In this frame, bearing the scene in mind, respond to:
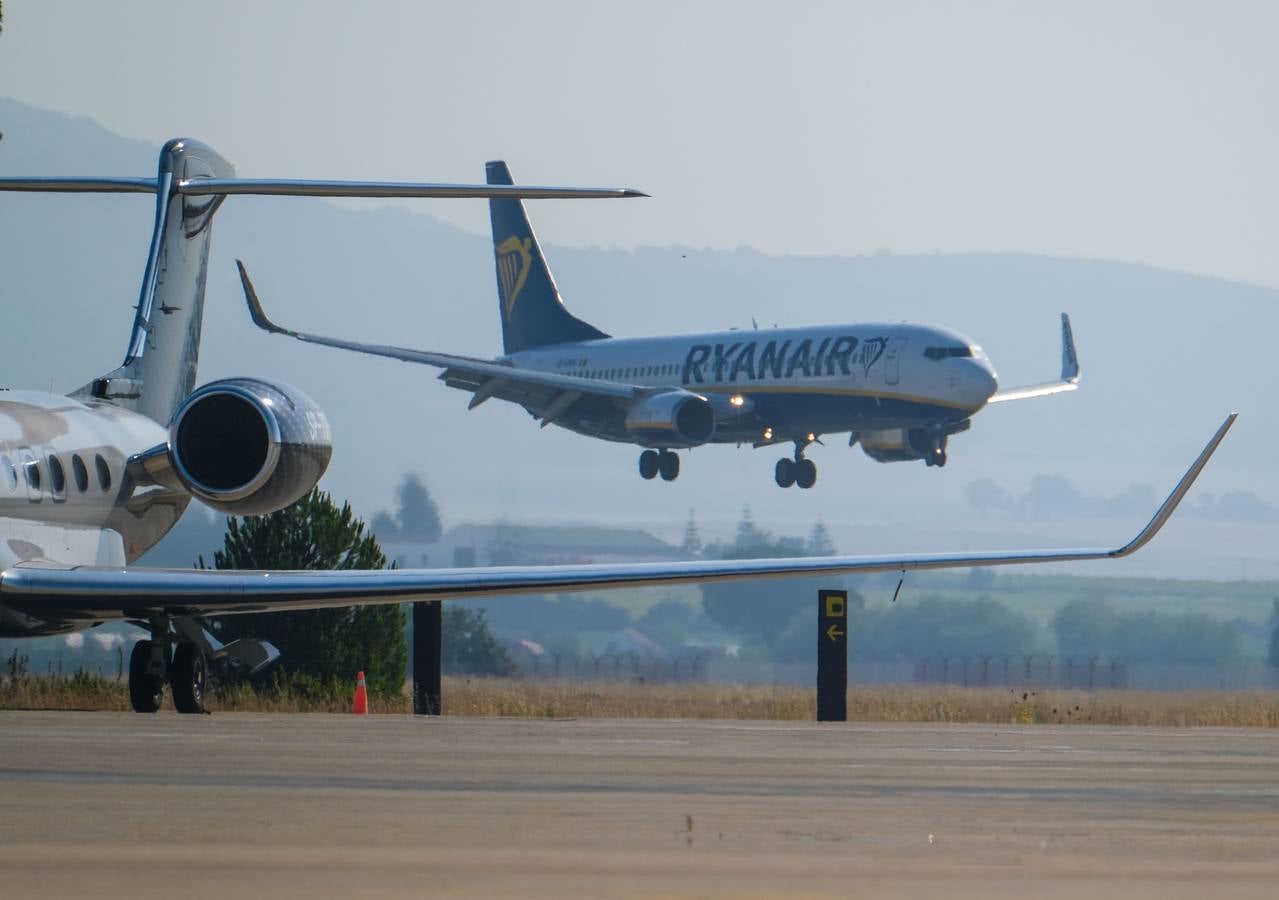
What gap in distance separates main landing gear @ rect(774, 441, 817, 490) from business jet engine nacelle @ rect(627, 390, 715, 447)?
253cm

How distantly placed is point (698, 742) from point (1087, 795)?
188 inches

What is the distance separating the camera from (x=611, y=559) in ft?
245

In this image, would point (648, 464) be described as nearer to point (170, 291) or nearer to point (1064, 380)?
point (1064, 380)

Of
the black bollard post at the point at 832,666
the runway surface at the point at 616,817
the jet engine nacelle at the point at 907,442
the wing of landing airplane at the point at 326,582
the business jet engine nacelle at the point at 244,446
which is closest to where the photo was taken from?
the runway surface at the point at 616,817

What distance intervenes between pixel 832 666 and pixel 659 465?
37.5 metres

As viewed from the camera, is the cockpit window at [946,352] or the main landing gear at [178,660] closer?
the main landing gear at [178,660]

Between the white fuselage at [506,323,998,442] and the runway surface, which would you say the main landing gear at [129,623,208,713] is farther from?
the white fuselage at [506,323,998,442]

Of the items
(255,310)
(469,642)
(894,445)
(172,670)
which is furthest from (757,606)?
(172,670)

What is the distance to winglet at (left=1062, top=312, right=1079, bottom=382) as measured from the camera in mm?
57209

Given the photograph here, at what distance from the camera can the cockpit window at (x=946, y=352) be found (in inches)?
2047

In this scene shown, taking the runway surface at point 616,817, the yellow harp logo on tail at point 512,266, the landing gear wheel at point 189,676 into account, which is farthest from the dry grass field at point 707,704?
the yellow harp logo on tail at point 512,266

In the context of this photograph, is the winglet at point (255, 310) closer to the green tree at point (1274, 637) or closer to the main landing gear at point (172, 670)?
the main landing gear at point (172, 670)

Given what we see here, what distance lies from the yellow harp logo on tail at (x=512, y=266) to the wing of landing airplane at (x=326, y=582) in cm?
5690

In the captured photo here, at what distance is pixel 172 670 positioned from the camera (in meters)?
18.3
